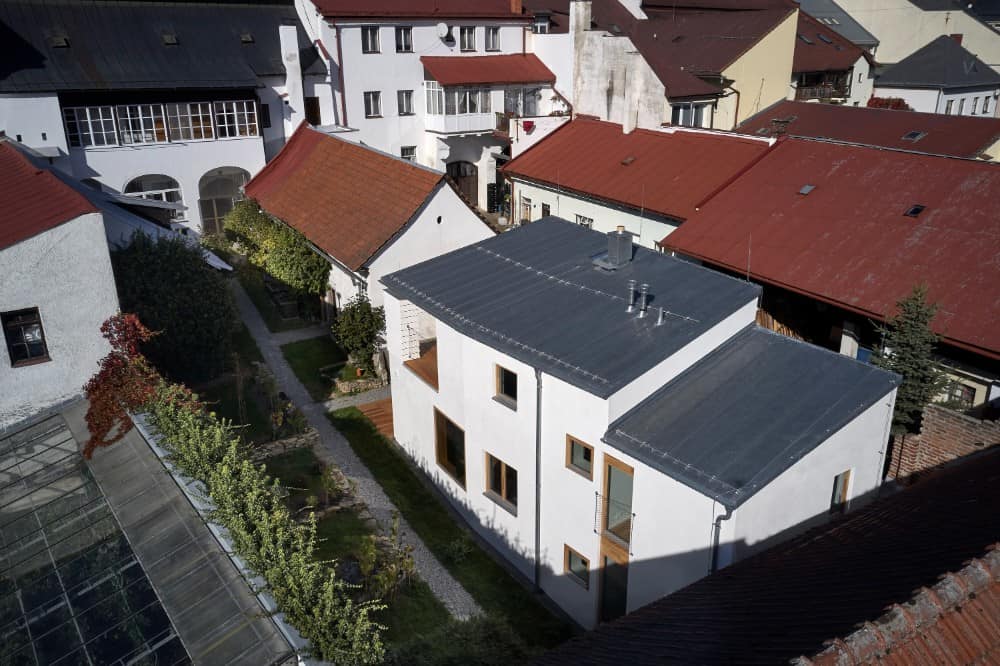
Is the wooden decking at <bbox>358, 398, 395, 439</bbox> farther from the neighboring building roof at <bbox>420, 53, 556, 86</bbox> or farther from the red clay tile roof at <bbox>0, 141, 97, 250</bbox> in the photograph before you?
the neighboring building roof at <bbox>420, 53, 556, 86</bbox>

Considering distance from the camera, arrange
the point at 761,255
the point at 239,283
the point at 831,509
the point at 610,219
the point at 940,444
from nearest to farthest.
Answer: the point at 831,509 < the point at 940,444 < the point at 761,255 < the point at 610,219 < the point at 239,283

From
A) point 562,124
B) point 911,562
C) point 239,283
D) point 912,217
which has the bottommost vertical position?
point 239,283

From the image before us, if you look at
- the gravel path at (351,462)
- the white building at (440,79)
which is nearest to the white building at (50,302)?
the gravel path at (351,462)

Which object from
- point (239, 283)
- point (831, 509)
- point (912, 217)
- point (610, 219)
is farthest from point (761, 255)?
point (239, 283)

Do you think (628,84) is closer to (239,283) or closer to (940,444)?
(239,283)

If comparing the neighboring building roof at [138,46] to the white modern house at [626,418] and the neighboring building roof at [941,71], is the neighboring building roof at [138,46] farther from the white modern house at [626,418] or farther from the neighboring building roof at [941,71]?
the neighboring building roof at [941,71]

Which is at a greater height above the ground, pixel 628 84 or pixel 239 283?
pixel 628 84
